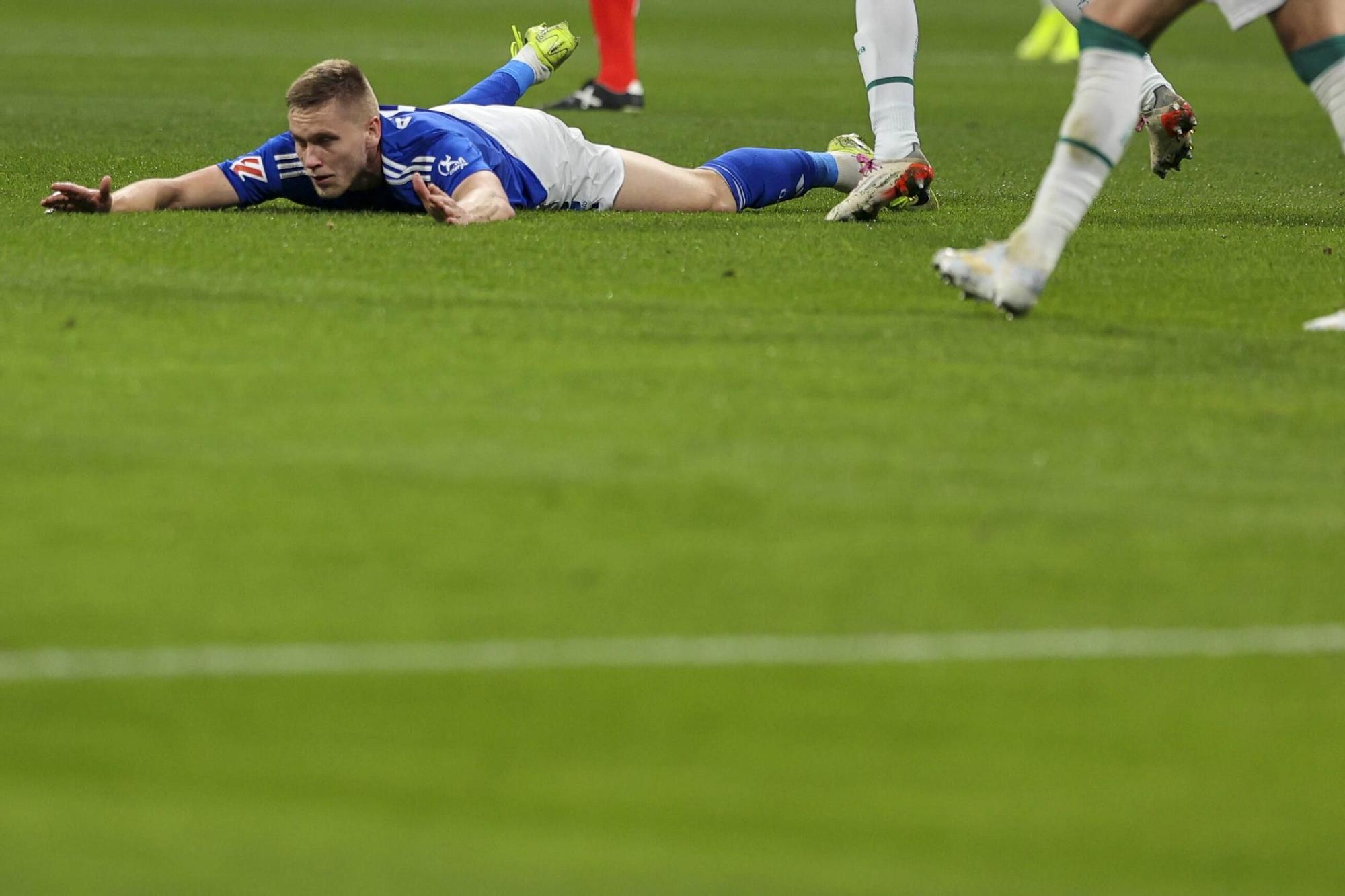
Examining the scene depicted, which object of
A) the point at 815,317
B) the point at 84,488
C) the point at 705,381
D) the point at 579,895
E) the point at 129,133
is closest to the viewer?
the point at 579,895

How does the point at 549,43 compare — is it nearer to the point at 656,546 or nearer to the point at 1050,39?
the point at 656,546

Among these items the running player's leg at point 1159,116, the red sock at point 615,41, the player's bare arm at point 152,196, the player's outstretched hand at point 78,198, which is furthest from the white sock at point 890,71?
the red sock at point 615,41

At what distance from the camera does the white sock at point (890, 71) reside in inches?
234

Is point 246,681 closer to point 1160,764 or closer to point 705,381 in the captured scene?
point 1160,764

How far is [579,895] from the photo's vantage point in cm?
180

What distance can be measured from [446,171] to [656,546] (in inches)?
123

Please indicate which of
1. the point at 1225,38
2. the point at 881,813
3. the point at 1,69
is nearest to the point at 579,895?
the point at 881,813

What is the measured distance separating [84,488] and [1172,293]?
8.66ft

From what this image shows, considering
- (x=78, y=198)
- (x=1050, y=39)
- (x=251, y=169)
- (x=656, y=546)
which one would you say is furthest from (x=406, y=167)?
(x=1050, y=39)

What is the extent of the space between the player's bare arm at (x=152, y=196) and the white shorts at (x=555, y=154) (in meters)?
0.62

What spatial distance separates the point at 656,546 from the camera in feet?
8.82

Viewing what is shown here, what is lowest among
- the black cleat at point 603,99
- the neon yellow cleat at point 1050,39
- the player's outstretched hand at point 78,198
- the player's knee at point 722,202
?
the neon yellow cleat at point 1050,39

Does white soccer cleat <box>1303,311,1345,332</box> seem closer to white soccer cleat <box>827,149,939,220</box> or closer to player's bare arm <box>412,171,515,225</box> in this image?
white soccer cleat <box>827,149,939,220</box>

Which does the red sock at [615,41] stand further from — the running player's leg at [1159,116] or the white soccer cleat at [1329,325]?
the white soccer cleat at [1329,325]
